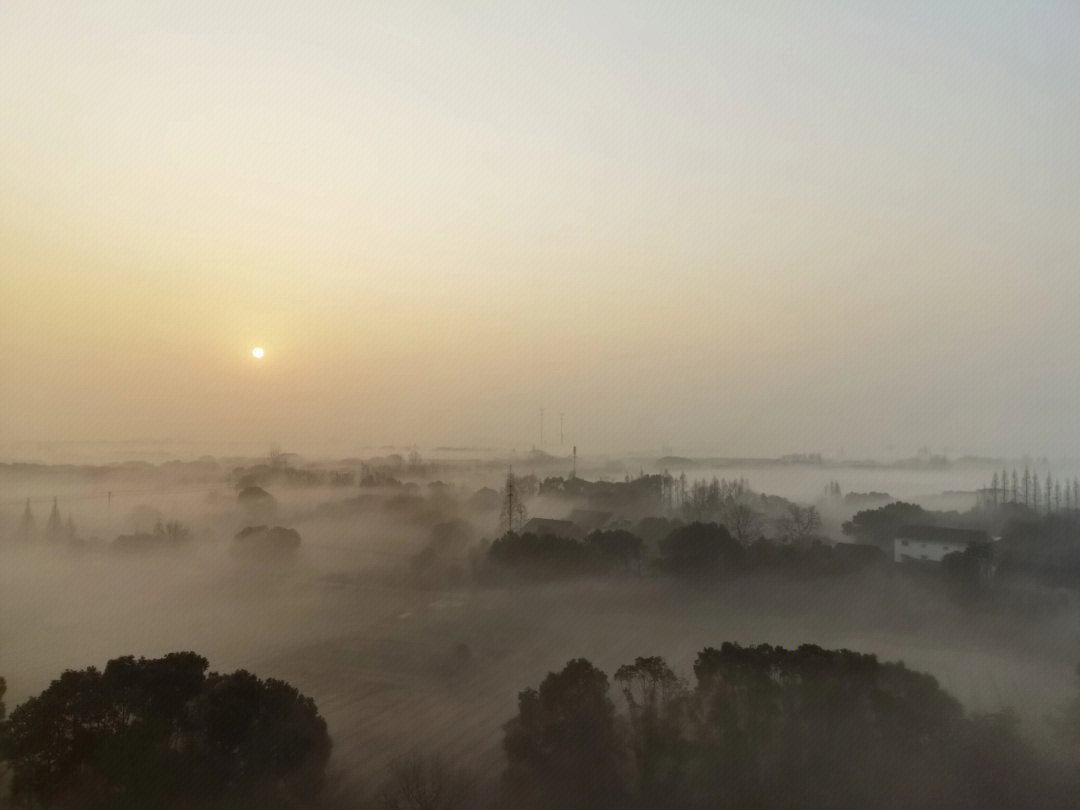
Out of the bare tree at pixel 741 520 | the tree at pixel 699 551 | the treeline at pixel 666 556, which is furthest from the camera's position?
the bare tree at pixel 741 520

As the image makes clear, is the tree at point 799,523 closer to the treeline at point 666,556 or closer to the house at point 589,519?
the treeline at point 666,556

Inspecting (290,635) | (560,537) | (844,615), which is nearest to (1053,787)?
(844,615)

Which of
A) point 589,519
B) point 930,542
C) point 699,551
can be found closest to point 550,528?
point 589,519

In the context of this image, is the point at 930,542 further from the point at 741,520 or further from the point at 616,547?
the point at 616,547

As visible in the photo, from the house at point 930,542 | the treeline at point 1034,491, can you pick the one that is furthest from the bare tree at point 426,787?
the treeline at point 1034,491

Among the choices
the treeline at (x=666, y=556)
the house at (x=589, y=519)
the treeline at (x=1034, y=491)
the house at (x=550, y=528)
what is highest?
the treeline at (x=1034, y=491)

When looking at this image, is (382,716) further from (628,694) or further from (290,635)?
(628,694)

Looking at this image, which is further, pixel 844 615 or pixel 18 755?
pixel 844 615
